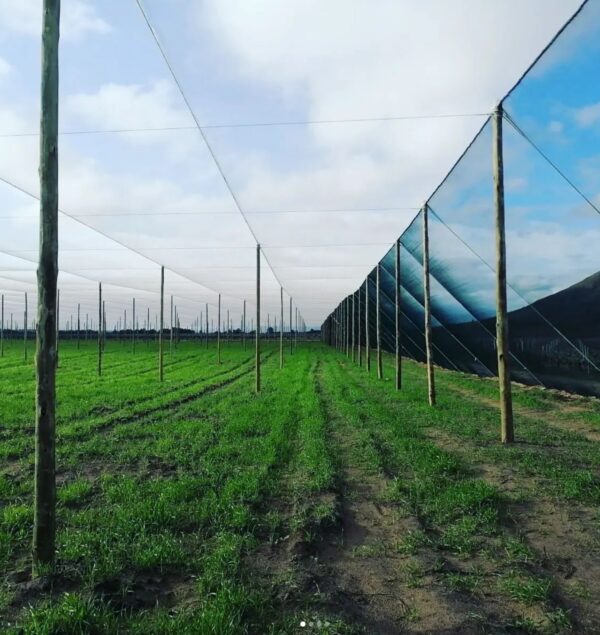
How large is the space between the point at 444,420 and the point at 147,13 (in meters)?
7.01

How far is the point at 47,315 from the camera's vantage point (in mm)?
2951

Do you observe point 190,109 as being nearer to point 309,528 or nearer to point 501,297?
point 501,297

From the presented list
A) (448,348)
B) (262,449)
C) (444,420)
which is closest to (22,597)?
(262,449)

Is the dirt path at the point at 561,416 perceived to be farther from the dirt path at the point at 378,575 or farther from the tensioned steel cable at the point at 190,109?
the tensioned steel cable at the point at 190,109

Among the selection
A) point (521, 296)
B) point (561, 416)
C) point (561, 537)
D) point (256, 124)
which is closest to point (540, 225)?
point (521, 296)

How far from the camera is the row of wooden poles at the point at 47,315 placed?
2951mm

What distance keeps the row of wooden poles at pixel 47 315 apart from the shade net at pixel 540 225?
477cm

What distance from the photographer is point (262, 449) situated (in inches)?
239

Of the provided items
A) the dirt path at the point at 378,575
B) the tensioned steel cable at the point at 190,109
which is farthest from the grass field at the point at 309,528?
the tensioned steel cable at the point at 190,109

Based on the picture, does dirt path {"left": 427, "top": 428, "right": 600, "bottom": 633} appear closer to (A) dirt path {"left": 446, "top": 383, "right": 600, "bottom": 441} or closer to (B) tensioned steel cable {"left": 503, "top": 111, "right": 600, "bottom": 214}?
(A) dirt path {"left": 446, "top": 383, "right": 600, "bottom": 441}

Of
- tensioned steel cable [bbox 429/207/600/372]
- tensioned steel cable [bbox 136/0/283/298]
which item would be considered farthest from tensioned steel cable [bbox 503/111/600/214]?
tensioned steel cable [bbox 136/0/283/298]

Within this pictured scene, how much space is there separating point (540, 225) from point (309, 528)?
588cm

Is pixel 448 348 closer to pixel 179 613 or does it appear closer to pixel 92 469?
pixel 92 469

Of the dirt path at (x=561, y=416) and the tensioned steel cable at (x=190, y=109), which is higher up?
the tensioned steel cable at (x=190, y=109)
